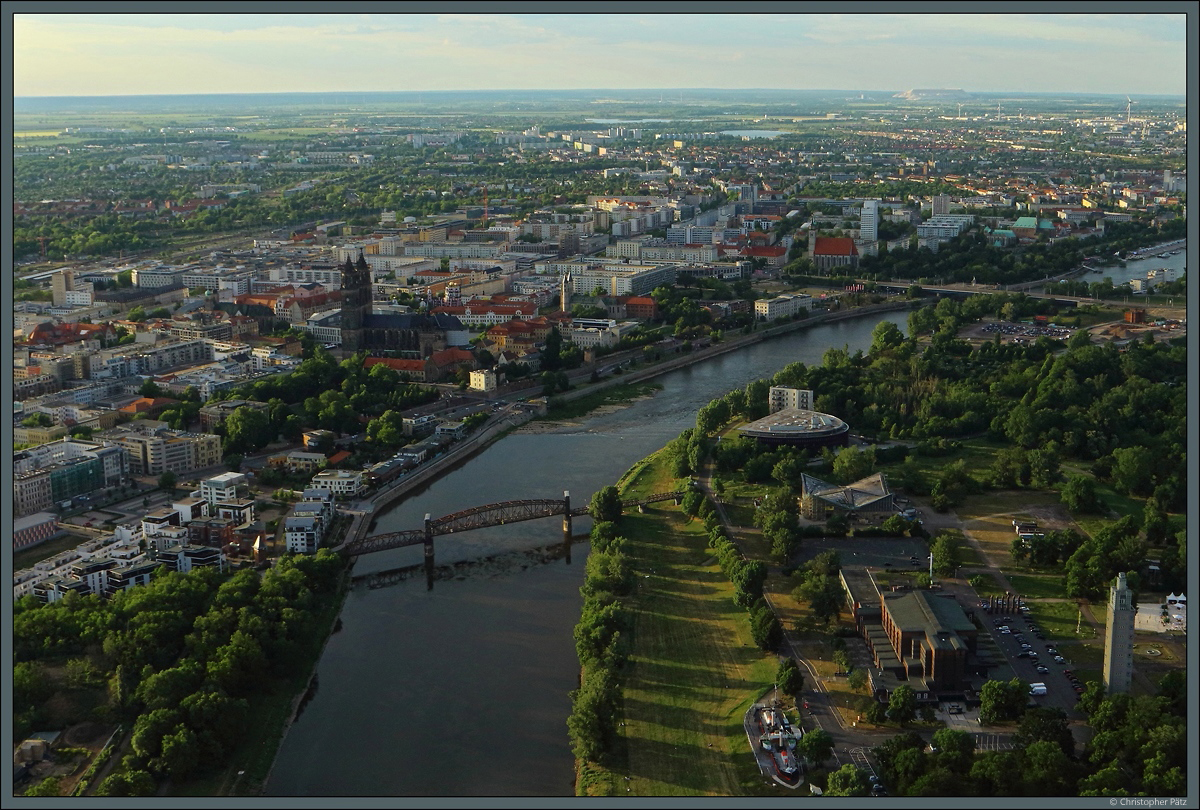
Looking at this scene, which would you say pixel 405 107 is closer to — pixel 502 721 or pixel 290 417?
pixel 290 417

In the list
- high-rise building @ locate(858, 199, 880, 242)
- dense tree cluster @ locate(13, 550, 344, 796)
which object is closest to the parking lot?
dense tree cluster @ locate(13, 550, 344, 796)

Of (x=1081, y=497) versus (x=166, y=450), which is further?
(x=166, y=450)

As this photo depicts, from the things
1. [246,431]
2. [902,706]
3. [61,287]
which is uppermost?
[61,287]

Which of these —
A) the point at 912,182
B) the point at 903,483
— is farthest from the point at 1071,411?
the point at 912,182

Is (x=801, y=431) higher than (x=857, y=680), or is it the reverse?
(x=801, y=431)

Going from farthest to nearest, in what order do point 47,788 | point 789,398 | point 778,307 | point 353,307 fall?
point 778,307, point 353,307, point 789,398, point 47,788

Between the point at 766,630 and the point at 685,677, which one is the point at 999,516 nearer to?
the point at 766,630

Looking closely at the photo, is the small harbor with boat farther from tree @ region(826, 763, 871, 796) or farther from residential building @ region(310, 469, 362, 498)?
residential building @ region(310, 469, 362, 498)

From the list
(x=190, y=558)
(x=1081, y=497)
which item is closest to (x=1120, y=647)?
(x=1081, y=497)
